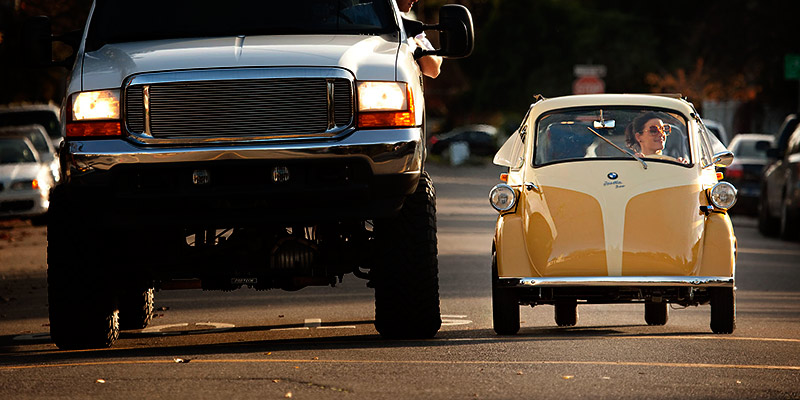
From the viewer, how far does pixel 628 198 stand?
10.6 metres

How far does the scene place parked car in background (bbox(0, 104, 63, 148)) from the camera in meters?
31.5

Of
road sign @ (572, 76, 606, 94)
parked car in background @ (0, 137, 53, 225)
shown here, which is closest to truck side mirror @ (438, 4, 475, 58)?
parked car in background @ (0, 137, 53, 225)

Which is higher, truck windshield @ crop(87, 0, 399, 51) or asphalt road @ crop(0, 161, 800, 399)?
truck windshield @ crop(87, 0, 399, 51)

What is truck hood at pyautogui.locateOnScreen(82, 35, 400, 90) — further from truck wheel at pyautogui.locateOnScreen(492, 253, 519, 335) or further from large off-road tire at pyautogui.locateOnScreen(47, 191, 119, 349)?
truck wheel at pyautogui.locateOnScreen(492, 253, 519, 335)

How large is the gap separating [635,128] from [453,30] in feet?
4.96

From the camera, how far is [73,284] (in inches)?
384

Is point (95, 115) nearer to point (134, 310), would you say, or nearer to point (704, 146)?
point (134, 310)

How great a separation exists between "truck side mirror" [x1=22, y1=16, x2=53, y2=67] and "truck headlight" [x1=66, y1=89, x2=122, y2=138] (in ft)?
3.69

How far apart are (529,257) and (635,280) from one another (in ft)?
2.33

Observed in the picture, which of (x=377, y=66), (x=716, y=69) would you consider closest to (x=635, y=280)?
(x=377, y=66)

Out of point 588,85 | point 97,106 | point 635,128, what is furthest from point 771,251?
point 588,85

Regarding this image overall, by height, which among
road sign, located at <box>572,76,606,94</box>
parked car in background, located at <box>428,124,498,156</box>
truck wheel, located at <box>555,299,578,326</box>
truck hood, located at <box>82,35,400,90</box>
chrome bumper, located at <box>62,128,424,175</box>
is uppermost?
truck hood, located at <box>82,35,400,90</box>

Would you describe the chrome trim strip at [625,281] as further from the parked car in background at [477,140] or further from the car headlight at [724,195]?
the parked car in background at [477,140]

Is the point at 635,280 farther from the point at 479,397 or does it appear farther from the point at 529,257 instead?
the point at 479,397
